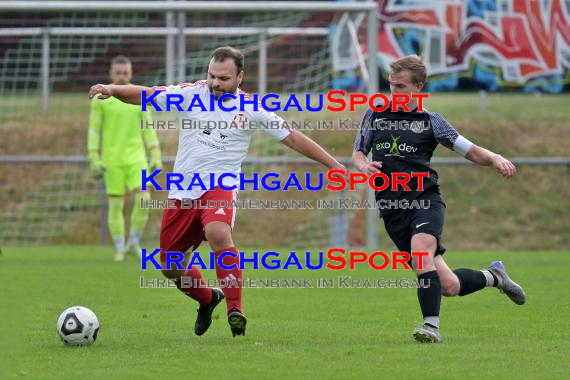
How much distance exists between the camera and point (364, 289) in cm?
1253

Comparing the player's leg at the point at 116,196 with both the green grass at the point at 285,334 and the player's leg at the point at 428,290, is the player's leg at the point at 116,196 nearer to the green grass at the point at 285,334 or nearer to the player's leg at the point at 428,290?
the green grass at the point at 285,334

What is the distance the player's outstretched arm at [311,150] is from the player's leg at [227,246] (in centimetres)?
59

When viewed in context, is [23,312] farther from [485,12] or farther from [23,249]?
[485,12]

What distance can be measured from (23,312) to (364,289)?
13.0ft

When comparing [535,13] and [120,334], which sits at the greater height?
[535,13]

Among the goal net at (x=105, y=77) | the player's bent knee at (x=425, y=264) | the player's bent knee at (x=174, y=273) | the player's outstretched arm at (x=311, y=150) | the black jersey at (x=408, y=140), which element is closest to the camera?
the player's bent knee at (x=425, y=264)

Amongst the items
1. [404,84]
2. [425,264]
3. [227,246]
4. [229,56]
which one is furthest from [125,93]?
[425,264]

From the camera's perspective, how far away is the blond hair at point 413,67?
851 cm

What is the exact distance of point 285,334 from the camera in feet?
28.8

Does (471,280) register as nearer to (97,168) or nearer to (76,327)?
(76,327)

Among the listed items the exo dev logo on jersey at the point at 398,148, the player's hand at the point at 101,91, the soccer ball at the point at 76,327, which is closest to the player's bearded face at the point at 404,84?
the exo dev logo on jersey at the point at 398,148

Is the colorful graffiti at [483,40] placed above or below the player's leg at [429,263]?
above

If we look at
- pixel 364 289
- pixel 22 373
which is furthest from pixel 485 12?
pixel 22 373

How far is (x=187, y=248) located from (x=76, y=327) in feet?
3.84
